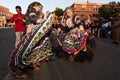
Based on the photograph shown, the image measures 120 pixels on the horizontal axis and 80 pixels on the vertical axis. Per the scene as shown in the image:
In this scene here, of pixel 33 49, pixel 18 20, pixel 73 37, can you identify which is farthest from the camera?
pixel 73 37

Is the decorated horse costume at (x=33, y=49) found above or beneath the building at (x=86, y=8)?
above

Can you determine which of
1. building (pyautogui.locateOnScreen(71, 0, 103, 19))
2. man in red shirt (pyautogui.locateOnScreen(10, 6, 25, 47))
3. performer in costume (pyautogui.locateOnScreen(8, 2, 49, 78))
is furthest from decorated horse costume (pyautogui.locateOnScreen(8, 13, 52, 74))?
building (pyautogui.locateOnScreen(71, 0, 103, 19))

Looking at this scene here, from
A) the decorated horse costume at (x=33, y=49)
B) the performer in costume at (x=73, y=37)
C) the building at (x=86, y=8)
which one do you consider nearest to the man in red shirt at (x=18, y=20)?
the performer in costume at (x=73, y=37)

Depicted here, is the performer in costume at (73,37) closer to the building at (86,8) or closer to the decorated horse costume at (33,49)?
the decorated horse costume at (33,49)

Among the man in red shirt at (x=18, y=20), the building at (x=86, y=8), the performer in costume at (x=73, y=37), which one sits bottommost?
the building at (x=86, y=8)

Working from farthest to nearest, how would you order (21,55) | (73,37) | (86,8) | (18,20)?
(86,8)
(73,37)
(18,20)
(21,55)

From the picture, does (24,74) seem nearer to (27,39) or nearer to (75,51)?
(27,39)

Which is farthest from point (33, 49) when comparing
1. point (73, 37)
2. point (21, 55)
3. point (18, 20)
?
point (73, 37)

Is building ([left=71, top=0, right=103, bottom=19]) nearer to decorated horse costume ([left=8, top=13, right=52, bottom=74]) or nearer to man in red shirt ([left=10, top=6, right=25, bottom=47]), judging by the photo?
man in red shirt ([left=10, top=6, right=25, bottom=47])

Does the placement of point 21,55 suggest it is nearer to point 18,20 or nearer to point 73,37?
point 18,20

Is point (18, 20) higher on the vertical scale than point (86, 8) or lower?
higher

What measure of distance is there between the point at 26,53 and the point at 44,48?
1.74 ft

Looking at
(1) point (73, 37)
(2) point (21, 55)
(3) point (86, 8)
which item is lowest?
(3) point (86, 8)

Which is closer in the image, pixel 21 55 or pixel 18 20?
pixel 21 55
